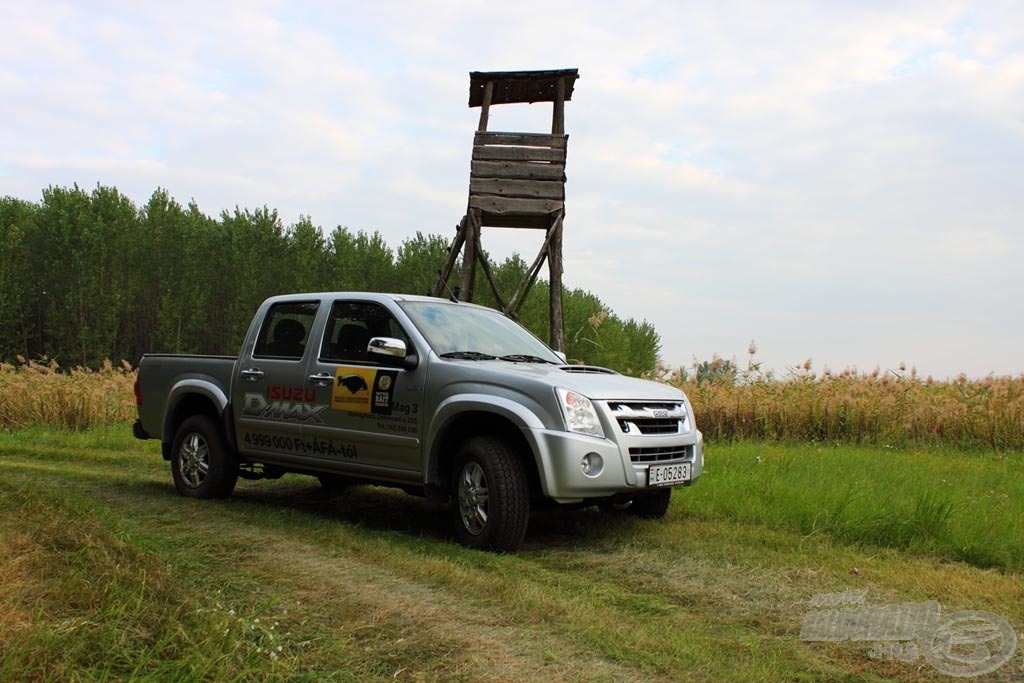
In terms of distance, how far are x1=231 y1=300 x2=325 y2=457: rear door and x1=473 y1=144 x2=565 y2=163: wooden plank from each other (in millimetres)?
8855

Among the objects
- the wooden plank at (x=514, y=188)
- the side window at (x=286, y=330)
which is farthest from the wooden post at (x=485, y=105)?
the side window at (x=286, y=330)

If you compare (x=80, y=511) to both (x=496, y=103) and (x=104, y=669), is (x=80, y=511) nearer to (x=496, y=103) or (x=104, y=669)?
(x=104, y=669)

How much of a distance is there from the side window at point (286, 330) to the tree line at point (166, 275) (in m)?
38.8

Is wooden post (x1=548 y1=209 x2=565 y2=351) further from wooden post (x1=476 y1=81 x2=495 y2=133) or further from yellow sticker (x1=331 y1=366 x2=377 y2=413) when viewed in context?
yellow sticker (x1=331 y1=366 x2=377 y2=413)

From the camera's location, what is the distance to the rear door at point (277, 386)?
8.23 m

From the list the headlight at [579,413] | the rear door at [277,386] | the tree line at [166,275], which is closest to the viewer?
the headlight at [579,413]

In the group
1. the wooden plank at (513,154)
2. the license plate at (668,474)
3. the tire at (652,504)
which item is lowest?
the tire at (652,504)

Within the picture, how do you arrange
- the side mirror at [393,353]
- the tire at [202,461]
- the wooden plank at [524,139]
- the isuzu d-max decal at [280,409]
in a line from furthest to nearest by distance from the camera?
the wooden plank at [524,139]
the tire at [202,461]
the isuzu d-max decal at [280,409]
the side mirror at [393,353]

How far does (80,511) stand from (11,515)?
767mm

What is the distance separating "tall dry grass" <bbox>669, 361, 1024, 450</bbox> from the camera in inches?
534

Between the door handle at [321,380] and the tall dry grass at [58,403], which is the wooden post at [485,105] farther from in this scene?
the door handle at [321,380]

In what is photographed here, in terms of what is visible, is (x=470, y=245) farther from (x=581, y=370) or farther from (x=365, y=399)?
(x=581, y=370)

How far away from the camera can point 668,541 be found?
285 inches

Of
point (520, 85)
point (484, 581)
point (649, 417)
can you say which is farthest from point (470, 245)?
point (484, 581)
